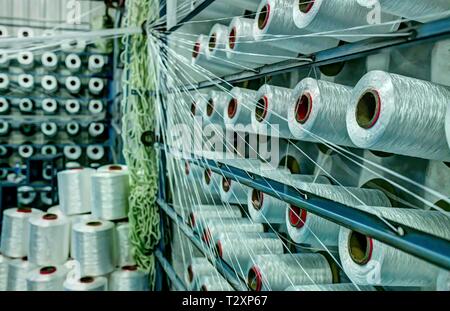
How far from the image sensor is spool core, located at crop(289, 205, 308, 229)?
3.02 feet

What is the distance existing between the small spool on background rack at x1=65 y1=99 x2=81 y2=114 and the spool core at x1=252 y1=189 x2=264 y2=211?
3568 mm

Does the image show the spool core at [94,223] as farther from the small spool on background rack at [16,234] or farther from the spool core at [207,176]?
the spool core at [207,176]

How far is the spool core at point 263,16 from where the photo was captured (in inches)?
36.7

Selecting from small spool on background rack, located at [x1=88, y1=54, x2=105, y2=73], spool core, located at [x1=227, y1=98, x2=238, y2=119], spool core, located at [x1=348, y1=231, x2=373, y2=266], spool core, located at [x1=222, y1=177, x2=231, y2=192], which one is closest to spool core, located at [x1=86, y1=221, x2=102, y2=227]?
spool core, located at [x1=222, y1=177, x2=231, y2=192]

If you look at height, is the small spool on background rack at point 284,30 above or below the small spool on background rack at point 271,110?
above

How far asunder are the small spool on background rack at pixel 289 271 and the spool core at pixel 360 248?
257 millimetres

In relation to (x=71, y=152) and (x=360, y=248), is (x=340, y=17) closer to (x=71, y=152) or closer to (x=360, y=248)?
(x=360, y=248)

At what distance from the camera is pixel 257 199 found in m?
1.18

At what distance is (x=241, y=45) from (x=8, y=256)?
2.30 meters

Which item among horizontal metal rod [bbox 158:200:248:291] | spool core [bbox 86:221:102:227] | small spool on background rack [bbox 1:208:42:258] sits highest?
horizontal metal rod [bbox 158:200:248:291]

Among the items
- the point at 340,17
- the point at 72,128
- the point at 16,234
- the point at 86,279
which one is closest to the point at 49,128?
the point at 72,128

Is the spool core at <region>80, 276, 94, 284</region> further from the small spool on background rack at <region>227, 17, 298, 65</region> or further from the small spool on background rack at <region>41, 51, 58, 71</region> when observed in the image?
the small spool on background rack at <region>41, 51, 58, 71</region>

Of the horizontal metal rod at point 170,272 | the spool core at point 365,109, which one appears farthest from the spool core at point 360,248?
the horizontal metal rod at point 170,272
